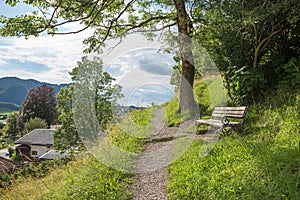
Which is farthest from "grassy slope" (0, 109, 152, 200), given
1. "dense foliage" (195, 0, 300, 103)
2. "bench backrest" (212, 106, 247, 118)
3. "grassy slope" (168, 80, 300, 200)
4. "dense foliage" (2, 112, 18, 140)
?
"dense foliage" (2, 112, 18, 140)

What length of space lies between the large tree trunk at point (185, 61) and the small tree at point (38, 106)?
4138 centimetres

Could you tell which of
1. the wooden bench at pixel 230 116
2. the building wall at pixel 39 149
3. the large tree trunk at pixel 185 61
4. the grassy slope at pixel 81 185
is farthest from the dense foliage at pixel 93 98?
the building wall at pixel 39 149

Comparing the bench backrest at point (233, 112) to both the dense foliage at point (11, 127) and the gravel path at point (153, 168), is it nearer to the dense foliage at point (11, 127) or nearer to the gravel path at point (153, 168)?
the gravel path at point (153, 168)

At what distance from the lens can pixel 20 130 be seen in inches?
1829

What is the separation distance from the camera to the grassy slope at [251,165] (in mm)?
3459

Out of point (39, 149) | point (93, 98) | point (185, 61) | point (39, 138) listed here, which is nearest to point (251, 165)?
point (185, 61)

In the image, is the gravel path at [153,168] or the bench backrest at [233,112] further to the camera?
the bench backrest at [233,112]

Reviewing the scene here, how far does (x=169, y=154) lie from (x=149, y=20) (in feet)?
20.8

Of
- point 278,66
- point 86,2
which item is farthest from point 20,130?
point 278,66

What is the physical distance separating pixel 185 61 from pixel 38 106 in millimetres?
42389

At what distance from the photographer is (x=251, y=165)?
155 inches

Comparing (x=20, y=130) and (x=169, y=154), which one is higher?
(x=169, y=154)

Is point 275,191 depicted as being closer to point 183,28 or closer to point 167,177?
point 167,177

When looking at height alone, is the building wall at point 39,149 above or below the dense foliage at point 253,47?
below
